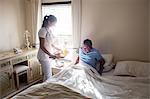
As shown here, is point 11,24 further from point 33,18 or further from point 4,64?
point 4,64

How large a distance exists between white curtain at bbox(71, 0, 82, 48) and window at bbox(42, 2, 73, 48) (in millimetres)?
219

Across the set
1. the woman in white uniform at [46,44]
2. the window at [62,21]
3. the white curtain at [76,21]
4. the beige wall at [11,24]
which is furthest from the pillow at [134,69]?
the beige wall at [11,24]

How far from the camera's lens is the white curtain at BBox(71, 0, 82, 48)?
10.7ft

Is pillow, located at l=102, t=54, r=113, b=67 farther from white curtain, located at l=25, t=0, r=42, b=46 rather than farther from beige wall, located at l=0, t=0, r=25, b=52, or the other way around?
beige wall, located at l=0, t=0, r=25, b=52

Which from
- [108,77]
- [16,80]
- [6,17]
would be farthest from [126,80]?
[6,17]

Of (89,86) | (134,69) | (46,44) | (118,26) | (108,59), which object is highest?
(118,26)

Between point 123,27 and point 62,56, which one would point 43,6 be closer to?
point 62,56

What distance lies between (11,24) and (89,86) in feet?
7.40

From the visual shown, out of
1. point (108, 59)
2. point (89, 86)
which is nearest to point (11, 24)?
point (108, 59)

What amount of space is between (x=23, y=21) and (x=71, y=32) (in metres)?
1.11

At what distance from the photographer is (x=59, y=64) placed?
3.40m

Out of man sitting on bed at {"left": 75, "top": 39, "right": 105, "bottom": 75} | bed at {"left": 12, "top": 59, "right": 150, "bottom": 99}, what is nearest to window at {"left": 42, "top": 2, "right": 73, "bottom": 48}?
man sitting on bed at {"left": 75, "top": 39, "right": 105, "bottom": 75}

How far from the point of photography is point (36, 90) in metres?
1.93

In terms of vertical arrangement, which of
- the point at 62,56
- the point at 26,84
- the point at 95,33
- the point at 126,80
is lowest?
the point at 26,84
